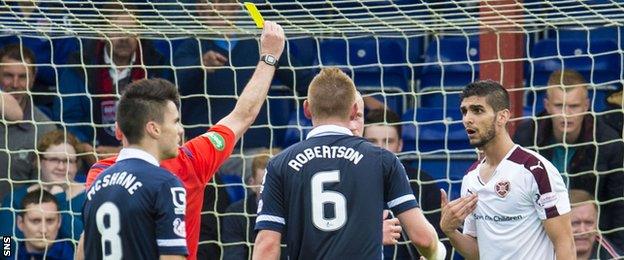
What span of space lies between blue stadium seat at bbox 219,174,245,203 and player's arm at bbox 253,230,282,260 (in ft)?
11.5

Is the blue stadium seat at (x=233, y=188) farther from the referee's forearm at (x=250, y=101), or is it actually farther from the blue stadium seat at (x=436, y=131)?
the referee's forearm at (x=250, y=101)

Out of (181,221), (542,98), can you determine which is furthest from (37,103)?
(181,221)

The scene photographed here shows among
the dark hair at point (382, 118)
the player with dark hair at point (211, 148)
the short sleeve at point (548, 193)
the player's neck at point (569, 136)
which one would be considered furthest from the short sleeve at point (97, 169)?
the player's neck at point (569, 136)

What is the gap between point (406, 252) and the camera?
8.19 m

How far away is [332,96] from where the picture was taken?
17.4 feet

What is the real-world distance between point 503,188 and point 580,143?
1.96 m

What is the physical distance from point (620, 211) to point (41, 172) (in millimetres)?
3676

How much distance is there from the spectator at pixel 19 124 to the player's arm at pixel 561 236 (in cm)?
365

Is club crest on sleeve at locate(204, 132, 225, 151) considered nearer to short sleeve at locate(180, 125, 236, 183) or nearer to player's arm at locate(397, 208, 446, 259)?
short sleeve at locate(180, 125, 236, 183)

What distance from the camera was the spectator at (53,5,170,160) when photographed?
8.97m

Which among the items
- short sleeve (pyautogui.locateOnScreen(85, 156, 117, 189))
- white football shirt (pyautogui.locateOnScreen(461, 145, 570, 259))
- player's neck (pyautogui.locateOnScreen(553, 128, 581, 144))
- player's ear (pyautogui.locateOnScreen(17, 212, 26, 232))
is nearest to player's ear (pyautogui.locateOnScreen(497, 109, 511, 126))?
white football shirt (pyautogui.locateOnScreen(461, 145, 570, 259))

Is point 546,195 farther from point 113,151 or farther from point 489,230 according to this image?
point 113,151

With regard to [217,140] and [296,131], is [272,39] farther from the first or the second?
[296,131]

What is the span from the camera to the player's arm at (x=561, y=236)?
6.12 metres
